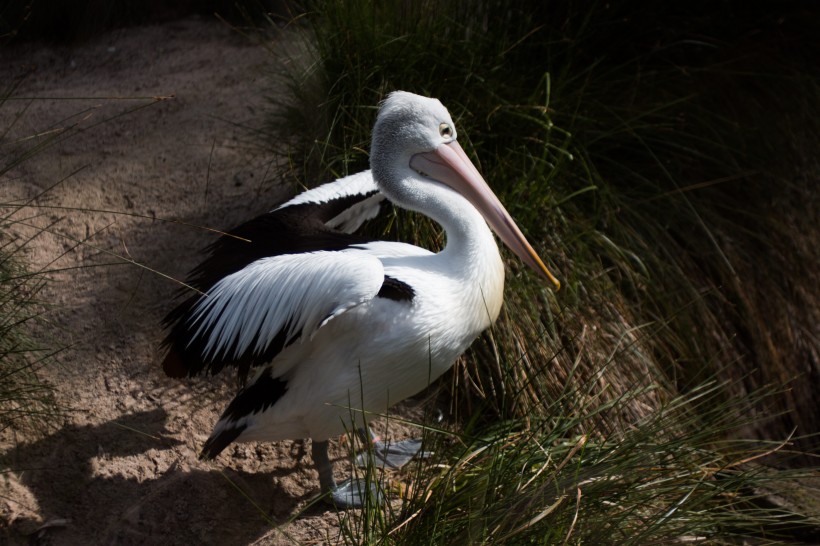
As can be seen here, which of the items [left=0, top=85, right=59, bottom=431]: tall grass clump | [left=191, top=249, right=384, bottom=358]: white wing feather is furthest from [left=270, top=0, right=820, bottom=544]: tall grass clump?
[left=0, top=85, right=59, bottom=431]: tall grass clump

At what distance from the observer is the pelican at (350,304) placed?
9.54 ft

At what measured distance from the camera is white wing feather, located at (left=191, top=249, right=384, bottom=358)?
2836 mm

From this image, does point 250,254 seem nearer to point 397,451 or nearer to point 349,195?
point 349,195

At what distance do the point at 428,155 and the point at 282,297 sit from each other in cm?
82

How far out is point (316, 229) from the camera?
11.3ft

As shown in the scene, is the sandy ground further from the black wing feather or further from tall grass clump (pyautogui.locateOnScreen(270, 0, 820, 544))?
tall grass clump (pyautogui.locateOnScreen(270, 0, 820, 544))

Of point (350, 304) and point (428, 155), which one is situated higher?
point (428, 155)

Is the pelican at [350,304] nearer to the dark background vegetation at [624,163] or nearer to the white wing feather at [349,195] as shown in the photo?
the white wing feather at [349,195]

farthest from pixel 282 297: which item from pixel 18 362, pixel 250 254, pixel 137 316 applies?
pixel 137 316

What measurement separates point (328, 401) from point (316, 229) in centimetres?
74

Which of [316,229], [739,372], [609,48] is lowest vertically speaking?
[739,372]

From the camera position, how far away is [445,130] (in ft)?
10.9

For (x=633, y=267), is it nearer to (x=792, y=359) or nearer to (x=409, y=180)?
(x=792, y=359)

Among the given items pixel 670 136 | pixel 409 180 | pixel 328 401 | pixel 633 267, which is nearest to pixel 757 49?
pixel 670 136
